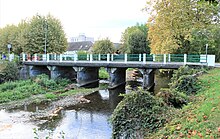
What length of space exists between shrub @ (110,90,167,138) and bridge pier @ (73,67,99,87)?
17.3 m

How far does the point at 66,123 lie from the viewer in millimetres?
12828

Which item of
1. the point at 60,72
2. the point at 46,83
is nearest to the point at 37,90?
the point at 46,83

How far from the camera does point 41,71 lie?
96.6 ft

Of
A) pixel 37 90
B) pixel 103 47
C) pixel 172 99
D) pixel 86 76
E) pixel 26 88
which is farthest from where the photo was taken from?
pixel 103 47

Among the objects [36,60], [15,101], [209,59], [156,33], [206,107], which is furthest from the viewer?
[36,60]

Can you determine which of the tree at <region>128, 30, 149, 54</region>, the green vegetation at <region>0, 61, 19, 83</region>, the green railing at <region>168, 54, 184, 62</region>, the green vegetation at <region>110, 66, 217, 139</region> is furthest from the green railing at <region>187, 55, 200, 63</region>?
the tree at <region>128, 30, 149, 54</region>

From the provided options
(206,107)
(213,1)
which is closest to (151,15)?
(206,107)

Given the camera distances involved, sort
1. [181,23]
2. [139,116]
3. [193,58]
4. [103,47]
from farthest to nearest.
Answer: [103,47] → [181,23] → [193,58] → [139,116]

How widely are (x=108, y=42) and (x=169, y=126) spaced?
3410 cm

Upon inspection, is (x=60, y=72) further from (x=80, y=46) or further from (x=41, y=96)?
(x=80, y=46)

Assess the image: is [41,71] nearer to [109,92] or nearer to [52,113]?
[109,92]

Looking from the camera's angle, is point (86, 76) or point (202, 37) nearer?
point (202, 37)

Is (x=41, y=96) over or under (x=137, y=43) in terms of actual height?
under

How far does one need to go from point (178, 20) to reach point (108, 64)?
8.51 meters
